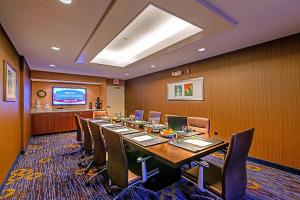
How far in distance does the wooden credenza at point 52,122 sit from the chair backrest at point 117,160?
4.80 m

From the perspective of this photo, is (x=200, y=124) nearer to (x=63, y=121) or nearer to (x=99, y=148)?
(x=99, y=148)

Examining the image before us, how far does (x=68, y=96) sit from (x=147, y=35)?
15.6ft

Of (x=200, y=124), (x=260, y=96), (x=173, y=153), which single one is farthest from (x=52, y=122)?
(x=260, y=96)

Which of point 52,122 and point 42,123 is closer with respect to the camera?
point 42,123

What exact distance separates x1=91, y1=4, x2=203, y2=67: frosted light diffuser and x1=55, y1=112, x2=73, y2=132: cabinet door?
2.79m

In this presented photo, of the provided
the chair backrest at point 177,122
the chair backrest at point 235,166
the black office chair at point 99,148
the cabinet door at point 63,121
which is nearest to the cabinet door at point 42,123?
the cabinet door at point 63,121

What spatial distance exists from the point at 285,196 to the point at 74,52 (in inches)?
175

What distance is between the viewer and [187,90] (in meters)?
4.40

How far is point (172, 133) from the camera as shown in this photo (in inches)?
83.7

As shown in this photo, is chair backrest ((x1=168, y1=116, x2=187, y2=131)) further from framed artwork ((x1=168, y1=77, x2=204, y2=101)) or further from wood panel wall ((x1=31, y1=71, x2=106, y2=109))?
wood panel wall ((x1=31, y1=71, x2=106, y2=109))

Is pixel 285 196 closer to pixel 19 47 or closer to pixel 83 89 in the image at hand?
pixel 19 47

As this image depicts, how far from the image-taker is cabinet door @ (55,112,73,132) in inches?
216

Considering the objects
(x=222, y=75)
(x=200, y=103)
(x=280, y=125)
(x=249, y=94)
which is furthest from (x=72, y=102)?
(x=280, y=125)

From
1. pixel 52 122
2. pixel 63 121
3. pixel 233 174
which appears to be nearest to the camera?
pixel 233 174
